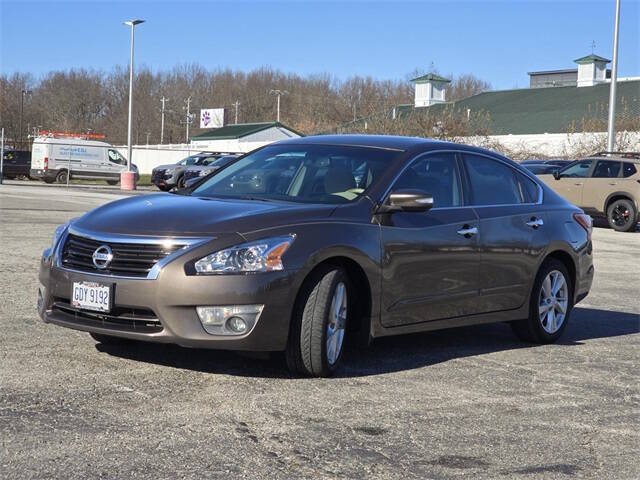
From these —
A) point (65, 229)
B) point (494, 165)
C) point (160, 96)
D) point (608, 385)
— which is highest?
point (160, 96)

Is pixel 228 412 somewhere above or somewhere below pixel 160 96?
below

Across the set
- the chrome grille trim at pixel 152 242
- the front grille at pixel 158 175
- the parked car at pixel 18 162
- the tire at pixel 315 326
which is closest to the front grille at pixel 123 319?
the chrome grille trim at pixel 152 242

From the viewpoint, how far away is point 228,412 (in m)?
5.06

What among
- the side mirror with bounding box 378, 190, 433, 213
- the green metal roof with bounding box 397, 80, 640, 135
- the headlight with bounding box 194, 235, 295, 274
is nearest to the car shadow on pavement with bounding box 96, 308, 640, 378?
the headlight with bounding box 194, 235, 295, 274

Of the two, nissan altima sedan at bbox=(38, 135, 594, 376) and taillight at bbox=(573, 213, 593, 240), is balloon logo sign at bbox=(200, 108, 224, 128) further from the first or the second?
nissan altima sedan at bbox=(38, 135, 594, 376)

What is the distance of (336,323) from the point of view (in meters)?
6.04

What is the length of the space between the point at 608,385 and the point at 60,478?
3805mm

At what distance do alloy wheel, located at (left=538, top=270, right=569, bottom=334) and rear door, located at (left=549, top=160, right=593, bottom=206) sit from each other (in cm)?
1693

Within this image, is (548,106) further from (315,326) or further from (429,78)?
(315,326)

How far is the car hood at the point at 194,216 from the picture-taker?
5.70 meters

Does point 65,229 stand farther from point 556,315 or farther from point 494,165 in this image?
point 556,315

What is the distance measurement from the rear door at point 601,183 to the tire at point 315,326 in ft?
63.3

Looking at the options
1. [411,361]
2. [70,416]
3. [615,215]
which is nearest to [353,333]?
[411,361]

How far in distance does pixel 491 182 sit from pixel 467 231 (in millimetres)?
786
